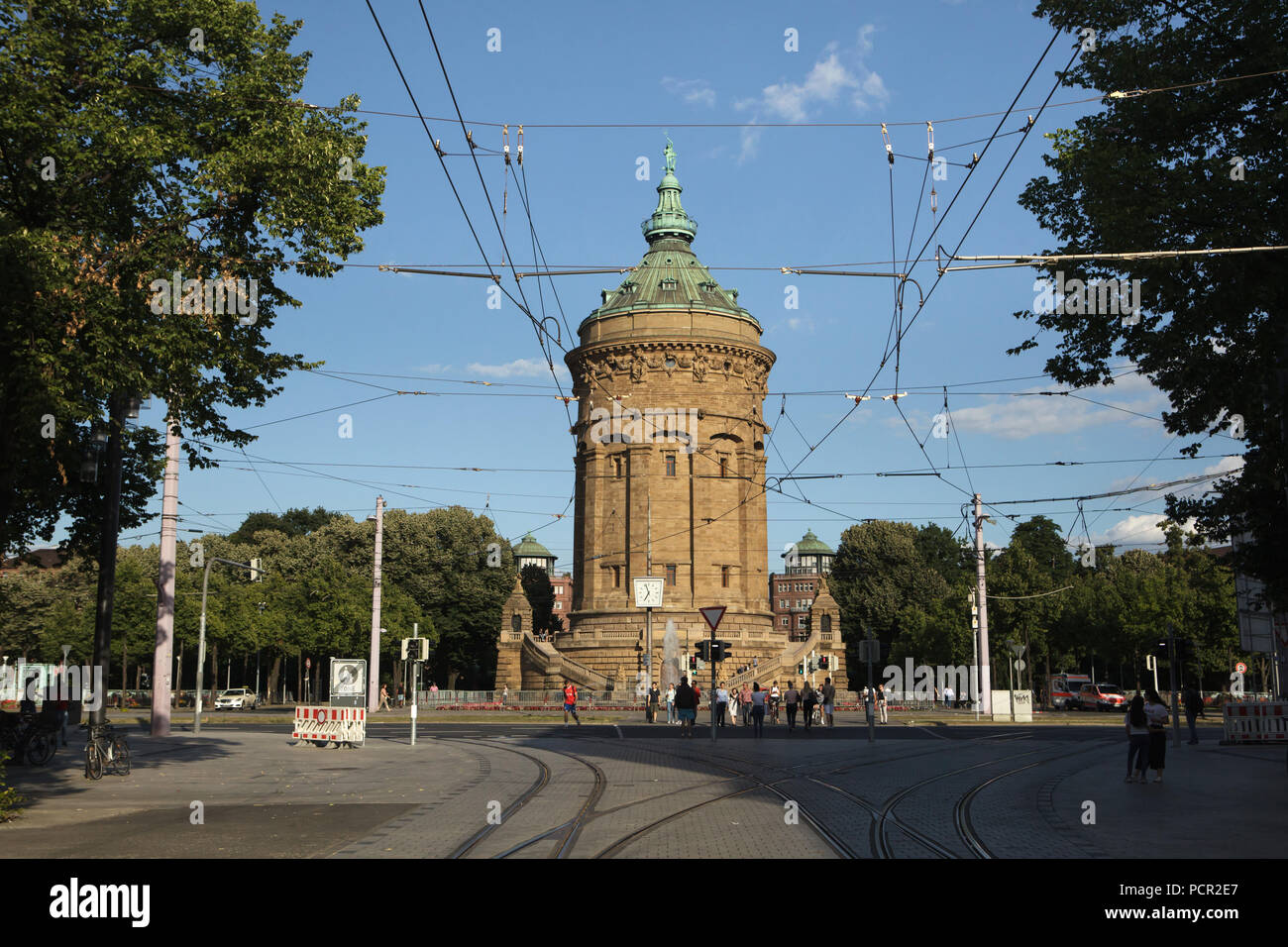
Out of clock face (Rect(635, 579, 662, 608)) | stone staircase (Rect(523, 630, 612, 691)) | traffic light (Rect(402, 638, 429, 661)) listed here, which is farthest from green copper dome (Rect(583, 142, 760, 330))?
traffic light (Rect(402, 638, 429, 661))

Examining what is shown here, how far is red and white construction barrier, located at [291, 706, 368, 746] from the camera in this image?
27.8 metres

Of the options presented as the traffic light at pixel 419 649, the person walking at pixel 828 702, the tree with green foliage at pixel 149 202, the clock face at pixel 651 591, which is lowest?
the person walking at pixel 828 702

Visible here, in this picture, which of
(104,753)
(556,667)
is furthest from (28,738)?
A: (556,667)

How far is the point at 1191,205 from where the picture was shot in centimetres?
1852

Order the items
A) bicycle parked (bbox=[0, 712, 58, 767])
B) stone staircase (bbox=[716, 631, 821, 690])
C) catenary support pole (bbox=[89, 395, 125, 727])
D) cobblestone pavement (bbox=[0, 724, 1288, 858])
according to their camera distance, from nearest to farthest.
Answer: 1. cobblestone pavement (bbox=[0, 724, 1288, 858])
2. bicycle parked (bbox=[0, 712, 58, 767])
3. catenary support pole (bbox=[89, 395, 125, 727])
4. stone staircase (bbox=[716, 631, 821, 690])

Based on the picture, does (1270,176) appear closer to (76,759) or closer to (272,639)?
(76,759)

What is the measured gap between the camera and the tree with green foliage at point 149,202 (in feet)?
46.6

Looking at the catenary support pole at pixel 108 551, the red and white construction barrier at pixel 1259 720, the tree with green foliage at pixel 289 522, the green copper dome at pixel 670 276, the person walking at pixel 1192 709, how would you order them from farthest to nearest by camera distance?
the tree with green foliage at pixel 289 522
the green copper dome at pixel 670 276
the person walking at pixel 1192 709
the red and white construction barrier at pixel 1259 720
the catenary support pole at pixel 108 551

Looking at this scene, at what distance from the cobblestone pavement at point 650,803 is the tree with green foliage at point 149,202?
5.40 metres

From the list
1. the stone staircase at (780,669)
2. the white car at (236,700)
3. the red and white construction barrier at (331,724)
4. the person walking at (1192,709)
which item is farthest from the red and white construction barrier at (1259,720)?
the white car at (236,700)

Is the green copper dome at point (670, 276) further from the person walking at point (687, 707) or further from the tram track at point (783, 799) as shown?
the tram track at point (783, 799)

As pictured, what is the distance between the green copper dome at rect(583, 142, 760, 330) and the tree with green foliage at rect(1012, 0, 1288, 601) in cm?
4324

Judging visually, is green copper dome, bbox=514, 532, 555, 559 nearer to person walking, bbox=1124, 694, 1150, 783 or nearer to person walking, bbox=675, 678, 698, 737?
person walking, bbox=675, 678, 698, 737
